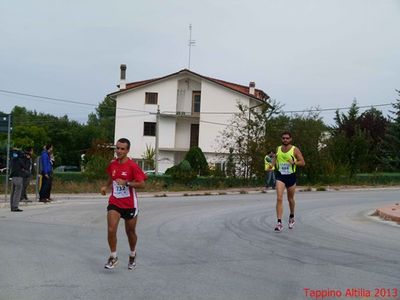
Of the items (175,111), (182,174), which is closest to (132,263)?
(182,174)

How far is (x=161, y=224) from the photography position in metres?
12.9

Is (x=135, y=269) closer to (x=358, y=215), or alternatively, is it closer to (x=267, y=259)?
(x=267, y=259)

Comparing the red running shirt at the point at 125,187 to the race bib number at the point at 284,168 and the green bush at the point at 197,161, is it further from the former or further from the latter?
the green bush at the point at 197,161

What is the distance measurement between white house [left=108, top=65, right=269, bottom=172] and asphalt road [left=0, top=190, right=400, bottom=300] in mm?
39329

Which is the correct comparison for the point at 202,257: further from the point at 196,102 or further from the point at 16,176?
the point at 196,102

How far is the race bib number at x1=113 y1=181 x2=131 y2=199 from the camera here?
7.89 meters

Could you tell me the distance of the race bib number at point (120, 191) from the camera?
7.89 meters

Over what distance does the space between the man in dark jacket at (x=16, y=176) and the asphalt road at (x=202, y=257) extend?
1.14m

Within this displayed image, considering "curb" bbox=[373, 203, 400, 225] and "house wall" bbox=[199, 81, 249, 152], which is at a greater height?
"house wall" bbox=[199, 81, 249, 152]

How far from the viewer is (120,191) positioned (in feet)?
25.9

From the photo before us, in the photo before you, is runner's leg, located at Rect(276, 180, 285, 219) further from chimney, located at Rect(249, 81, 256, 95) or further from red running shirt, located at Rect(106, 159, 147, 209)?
chimney, located at Rect(249, 81, 256, 95)

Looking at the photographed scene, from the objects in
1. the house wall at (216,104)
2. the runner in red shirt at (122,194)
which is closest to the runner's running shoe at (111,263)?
the runner in red shirt at (122,194)

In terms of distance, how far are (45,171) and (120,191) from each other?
10.8 m

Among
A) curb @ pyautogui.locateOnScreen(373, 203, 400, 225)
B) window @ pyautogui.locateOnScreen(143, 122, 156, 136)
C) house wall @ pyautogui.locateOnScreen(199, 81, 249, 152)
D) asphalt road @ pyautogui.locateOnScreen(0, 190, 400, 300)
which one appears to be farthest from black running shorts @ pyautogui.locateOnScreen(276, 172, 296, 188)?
window @ pyautogui.locateOnScreen(143, 122, 156, 136)
